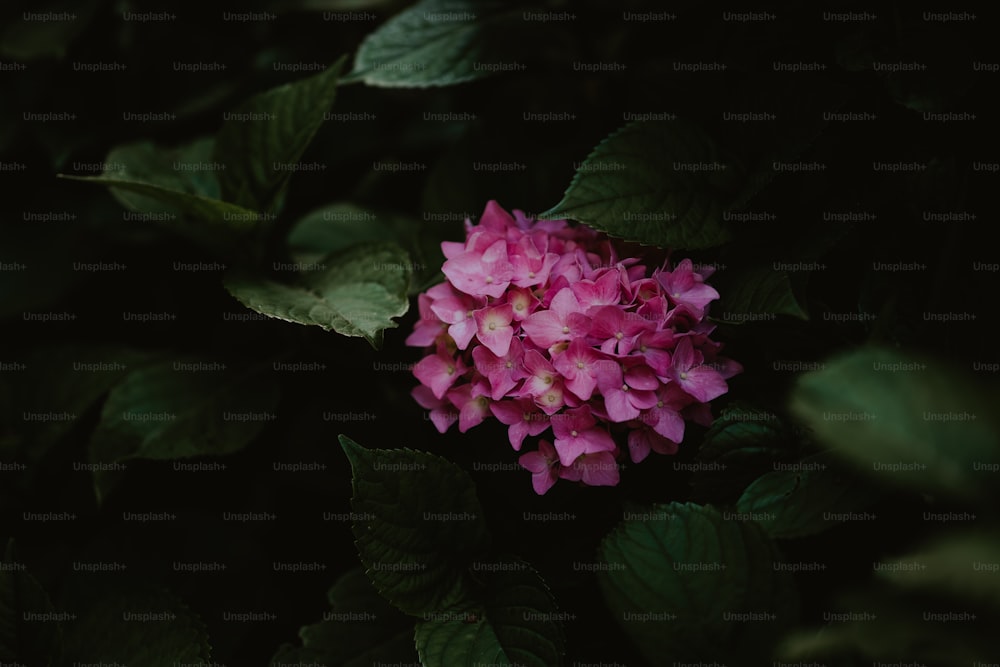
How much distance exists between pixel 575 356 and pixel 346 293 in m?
0.44

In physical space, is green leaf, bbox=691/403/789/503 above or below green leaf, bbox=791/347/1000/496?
below

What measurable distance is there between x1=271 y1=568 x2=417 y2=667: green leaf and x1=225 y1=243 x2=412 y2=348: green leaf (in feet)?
1.33

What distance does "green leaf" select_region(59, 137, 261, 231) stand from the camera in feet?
3.98

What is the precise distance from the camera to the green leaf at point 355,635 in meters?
1.12

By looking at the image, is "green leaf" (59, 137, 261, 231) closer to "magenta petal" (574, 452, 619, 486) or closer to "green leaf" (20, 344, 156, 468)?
"green leaf" (20, 344, 156, 468)

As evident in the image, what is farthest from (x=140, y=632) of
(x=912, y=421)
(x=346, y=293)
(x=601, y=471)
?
(x=912, y=421)

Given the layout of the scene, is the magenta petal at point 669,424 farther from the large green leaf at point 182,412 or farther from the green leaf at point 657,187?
the large green leaf at point 182,412

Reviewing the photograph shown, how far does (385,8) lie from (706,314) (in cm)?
122

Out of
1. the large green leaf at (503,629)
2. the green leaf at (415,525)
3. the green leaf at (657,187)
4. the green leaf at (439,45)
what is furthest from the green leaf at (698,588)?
the green leaf at (439,45)

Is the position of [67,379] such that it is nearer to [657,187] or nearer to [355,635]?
[355,635]

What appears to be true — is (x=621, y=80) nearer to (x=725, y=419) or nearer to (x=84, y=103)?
(x=725, y=419)

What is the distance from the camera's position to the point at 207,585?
1380 millimetres

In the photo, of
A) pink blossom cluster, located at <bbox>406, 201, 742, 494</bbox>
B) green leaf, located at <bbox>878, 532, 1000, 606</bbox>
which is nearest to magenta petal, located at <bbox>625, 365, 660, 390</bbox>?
pink blossom cluster, located at <bbox>406, 201, 742, 494</bbox>

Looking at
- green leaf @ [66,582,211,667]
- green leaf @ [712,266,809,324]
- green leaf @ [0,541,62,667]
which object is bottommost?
green leaf @ [66,582,211,667]
